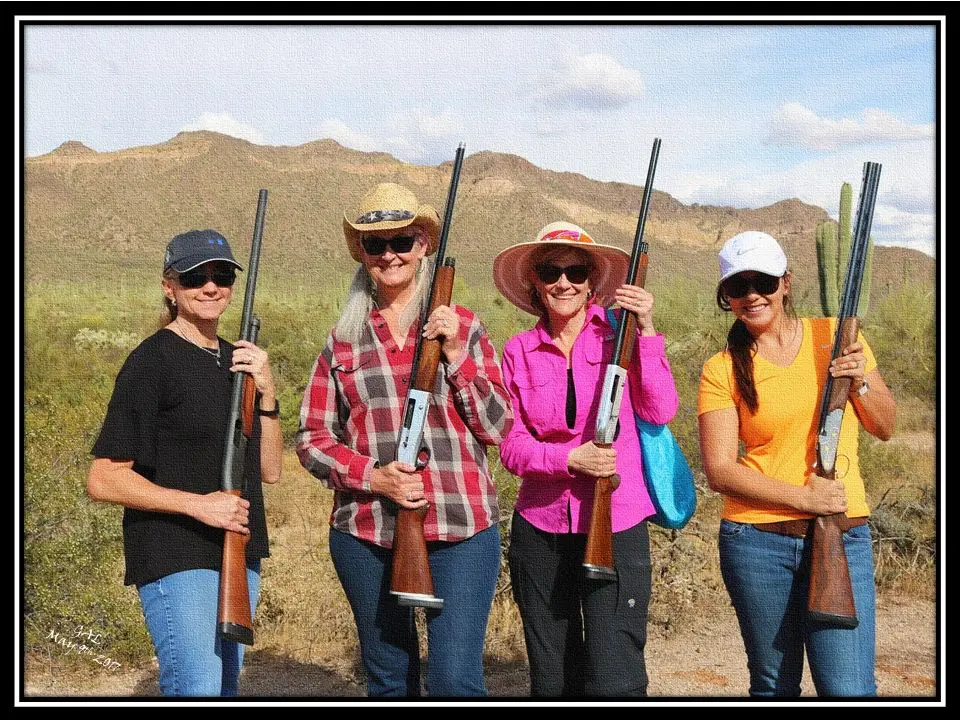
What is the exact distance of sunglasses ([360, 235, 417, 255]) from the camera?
3.44 meters

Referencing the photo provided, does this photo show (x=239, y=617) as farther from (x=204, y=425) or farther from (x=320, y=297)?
(x=320, y=297)

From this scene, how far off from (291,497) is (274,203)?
39.3ft

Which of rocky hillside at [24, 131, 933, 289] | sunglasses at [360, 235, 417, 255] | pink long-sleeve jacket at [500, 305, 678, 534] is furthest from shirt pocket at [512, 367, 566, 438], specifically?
rocky hillside at [24, 131, 933, 289]

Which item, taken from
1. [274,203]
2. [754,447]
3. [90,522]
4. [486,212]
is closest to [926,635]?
[754,447]

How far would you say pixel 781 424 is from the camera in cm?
338

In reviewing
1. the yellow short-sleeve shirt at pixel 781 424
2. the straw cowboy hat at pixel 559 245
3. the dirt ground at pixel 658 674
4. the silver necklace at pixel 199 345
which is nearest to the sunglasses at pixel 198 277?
the silver necklace at pixel 199 345

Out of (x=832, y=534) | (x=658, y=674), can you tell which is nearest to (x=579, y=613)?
(x=832, y=534)

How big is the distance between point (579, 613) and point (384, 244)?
1442 mm

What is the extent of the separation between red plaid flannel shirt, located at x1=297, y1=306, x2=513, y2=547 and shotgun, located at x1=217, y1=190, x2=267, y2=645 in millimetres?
210

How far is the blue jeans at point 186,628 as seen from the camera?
3102 millimetres

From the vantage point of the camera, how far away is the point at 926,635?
606 centimetres

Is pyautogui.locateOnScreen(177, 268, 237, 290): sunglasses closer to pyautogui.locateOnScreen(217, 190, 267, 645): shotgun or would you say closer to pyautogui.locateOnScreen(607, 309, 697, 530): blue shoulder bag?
pyautogui.locateOnScreen(217, 190, 267, 645): shotgun

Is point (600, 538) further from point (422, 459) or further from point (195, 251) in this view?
point (195, 251)
